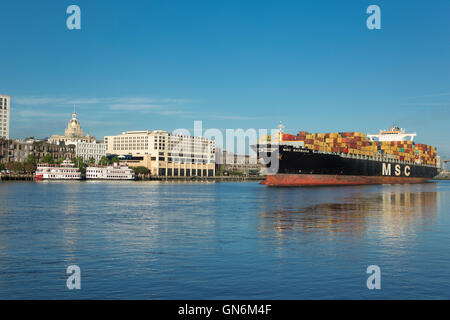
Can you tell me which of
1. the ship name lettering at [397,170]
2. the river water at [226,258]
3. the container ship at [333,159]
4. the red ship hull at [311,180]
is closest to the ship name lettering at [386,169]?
the container ship at [333,159]

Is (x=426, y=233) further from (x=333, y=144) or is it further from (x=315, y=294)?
(x=333, y=144)

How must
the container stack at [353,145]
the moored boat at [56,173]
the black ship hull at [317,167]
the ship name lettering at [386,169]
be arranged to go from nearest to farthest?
the black ship hull at [317,167] < the container stack at [353,145] < the ship name lettering at [386,169] < the moored boat at [56,173]

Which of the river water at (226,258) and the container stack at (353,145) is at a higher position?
the container stack at (353,145)

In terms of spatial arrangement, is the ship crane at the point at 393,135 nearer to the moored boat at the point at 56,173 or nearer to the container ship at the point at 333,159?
the container ship at the point at 333,159

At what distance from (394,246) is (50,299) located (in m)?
18.5

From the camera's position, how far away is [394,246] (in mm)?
26484

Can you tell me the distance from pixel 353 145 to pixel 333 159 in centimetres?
1416

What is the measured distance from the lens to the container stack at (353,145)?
114 metres

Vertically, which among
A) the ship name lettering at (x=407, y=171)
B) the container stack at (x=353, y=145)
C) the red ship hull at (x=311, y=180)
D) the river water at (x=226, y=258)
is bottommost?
the river water at (x=226, y=258)

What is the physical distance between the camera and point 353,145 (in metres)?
122

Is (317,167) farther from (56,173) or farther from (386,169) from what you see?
(56,173)

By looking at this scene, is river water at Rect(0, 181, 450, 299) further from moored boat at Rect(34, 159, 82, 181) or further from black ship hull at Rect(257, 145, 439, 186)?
moored boat at Rect(34, 159, 82, 181)

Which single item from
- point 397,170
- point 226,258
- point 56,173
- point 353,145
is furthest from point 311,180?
point 56,173
